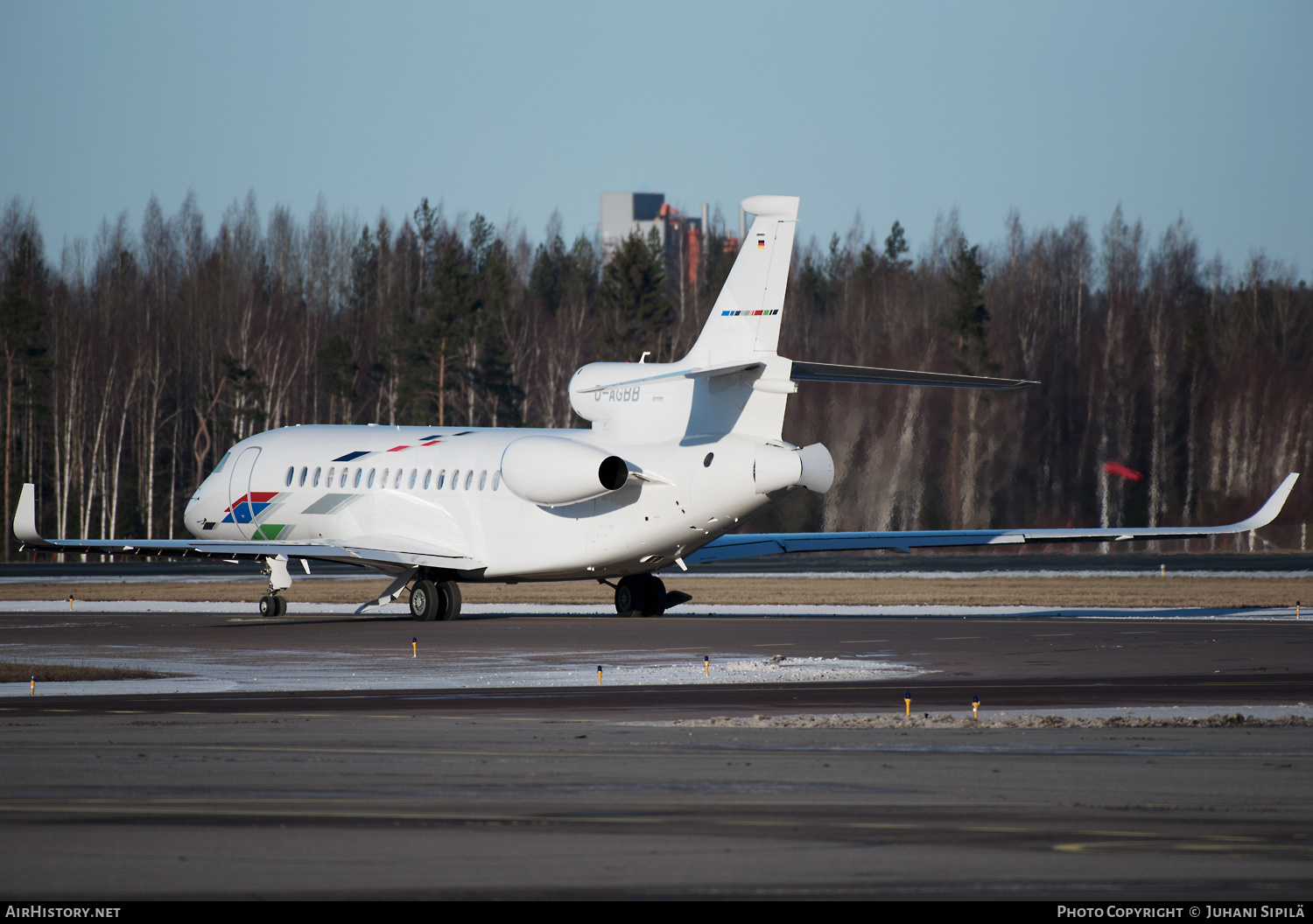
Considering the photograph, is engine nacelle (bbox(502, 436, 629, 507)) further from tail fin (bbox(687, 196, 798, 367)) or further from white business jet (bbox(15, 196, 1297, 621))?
tail fin (bbox(687, 196, 798, 367))

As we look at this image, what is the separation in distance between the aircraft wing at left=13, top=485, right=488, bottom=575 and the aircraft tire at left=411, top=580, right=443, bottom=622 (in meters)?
0.49

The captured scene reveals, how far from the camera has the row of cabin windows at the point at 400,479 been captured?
33.1m

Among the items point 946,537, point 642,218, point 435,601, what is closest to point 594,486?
point 435,601

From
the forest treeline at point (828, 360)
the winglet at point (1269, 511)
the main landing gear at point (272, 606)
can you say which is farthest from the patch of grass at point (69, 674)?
the forest treeline at point (828, 360)

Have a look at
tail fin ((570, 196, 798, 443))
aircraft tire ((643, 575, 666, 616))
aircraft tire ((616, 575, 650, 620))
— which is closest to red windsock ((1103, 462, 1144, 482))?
aircraft tire ((643, 575, 666, 616))

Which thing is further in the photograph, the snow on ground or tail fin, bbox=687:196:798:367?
the snow on ground

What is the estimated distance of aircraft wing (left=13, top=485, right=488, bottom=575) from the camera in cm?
3047

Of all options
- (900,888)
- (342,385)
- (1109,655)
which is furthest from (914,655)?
(342,385)

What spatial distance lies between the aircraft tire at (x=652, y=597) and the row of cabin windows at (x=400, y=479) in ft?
13.0

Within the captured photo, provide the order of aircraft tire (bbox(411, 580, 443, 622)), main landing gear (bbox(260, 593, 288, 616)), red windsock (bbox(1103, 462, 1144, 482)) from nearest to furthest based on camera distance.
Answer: aircraft tire (bbox(411, 580, 443, 622)) < main landing gear (bbox(260, 593, 288, 616)) < red windsock (bbox(1103, 462, 1144, 482))

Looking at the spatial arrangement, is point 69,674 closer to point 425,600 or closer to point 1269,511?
point 425,600

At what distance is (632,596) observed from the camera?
1351 inches

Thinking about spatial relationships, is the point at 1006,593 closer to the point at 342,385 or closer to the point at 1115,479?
the point at 1115,479

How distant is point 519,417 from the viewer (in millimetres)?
92062
